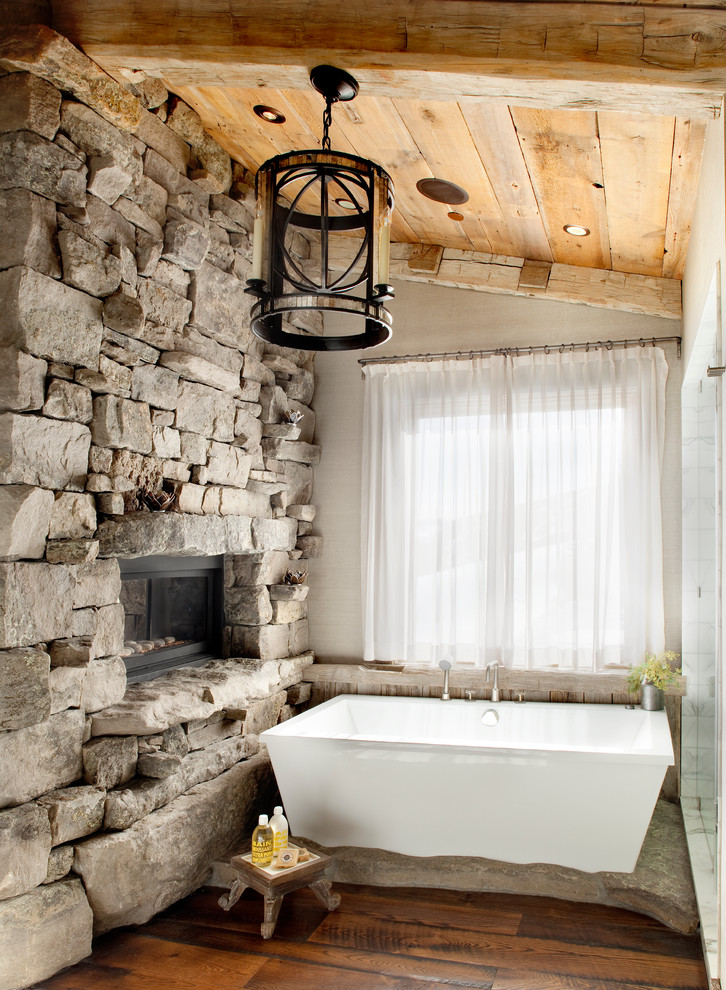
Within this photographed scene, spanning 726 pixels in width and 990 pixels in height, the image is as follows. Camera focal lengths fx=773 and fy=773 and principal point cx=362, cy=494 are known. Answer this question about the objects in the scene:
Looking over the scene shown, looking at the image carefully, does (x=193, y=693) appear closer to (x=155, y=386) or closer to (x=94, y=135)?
(x=155, y=386)

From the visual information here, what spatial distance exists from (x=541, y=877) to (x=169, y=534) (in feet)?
6.54

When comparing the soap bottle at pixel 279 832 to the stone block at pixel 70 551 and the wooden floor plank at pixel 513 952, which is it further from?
the stone block at pixel 70 551

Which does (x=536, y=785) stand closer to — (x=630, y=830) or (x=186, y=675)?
(x=630, y=830)

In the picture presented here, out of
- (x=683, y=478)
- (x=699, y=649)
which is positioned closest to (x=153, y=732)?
(x=699, y=649)

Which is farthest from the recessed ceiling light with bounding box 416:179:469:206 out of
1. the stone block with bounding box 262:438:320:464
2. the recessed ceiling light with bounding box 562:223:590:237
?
the stone block with bounding box 262:438:320:464

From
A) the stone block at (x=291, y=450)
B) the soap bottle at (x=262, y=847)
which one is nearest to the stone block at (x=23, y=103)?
the stone block at (x=291, y=450)

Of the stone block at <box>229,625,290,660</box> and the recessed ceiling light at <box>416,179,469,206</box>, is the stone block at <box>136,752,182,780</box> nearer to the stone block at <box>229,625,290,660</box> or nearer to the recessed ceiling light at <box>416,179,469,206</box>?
the stone block at <box>229,625,290,660</box>

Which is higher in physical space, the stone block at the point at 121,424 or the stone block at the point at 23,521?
the stone block at the point at 121,424

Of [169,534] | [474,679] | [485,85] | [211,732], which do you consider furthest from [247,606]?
[485,85]

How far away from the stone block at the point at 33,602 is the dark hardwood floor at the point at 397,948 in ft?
3.60

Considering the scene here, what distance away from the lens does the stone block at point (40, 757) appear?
7.93 ft

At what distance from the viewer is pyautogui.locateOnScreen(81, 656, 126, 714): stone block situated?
2773mm

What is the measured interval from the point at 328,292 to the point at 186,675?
6.94 ft

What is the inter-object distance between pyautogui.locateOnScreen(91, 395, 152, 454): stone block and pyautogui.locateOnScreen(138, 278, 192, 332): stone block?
1.26ft
